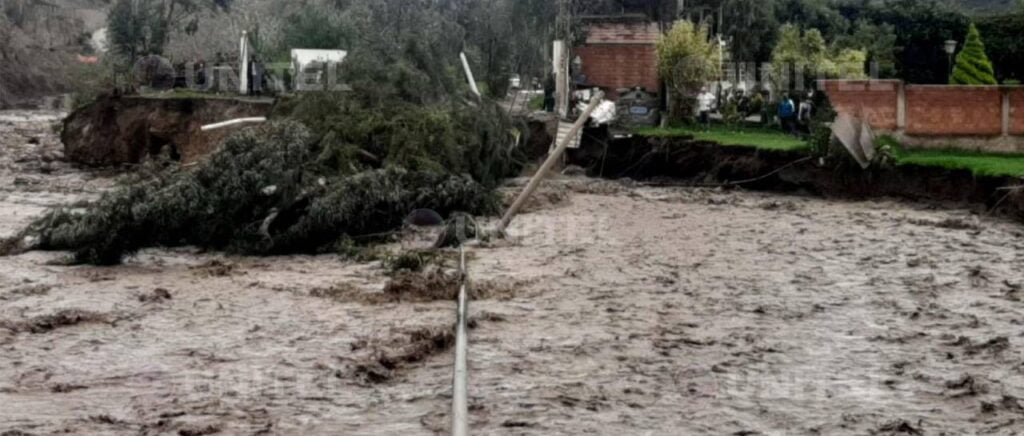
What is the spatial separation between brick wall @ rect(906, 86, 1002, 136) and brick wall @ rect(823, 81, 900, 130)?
0.33 m

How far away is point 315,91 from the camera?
25.5 metres

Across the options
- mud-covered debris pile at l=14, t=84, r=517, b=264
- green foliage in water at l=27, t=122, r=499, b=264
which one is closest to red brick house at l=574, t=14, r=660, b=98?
mud-covered debris pile at l=14, t=84, r=517, b=264

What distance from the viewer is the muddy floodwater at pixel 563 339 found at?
362 inches

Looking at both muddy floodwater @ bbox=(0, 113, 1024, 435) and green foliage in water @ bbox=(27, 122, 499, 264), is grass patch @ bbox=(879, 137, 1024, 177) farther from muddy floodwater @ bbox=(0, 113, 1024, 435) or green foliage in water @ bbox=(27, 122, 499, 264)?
green foliage in water @ bbox=(27, 122, 499, 264)

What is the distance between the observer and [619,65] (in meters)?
38.3

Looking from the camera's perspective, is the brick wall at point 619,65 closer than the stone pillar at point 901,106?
No

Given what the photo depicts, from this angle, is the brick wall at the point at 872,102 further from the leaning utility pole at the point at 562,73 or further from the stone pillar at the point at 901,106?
the leaning utility pole at the point at 562,73

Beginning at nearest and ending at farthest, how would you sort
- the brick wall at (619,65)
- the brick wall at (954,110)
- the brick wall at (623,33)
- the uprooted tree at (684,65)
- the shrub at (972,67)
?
the brick wall at (954,110) < the shrub at (972,67) < the uprooted tree at (684,65) < the brick wall at (619,65) < the brick wall at (623,33)

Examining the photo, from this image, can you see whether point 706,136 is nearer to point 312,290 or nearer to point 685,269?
point 685,269

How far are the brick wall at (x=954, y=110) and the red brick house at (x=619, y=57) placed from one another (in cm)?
1107

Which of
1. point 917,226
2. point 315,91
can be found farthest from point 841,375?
point 315,91

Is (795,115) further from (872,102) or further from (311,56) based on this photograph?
(311,56)

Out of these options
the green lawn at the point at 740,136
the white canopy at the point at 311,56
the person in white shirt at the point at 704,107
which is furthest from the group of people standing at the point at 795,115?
the white canopy at the point at 311,56

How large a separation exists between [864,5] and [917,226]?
35.6 meters
